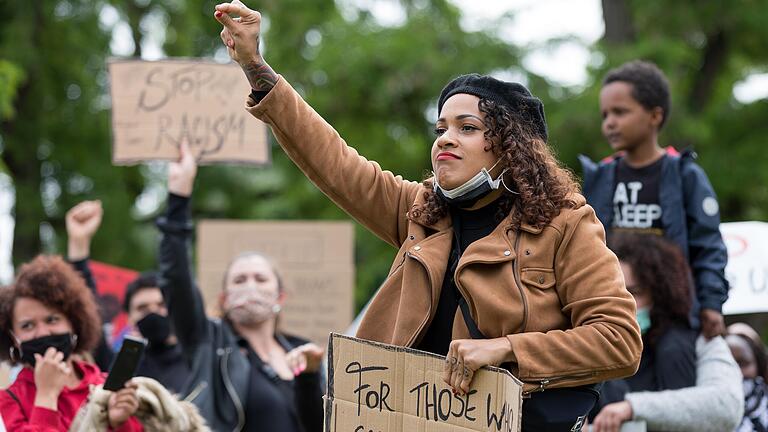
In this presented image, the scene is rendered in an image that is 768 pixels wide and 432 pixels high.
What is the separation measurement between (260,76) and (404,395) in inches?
38.2

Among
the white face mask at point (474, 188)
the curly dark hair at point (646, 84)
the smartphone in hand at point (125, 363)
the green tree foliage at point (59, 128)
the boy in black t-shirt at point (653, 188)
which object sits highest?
the green tree foliage at point (59, 128)

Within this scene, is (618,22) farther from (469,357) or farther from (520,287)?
(469,357)

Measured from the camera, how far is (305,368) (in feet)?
18.4

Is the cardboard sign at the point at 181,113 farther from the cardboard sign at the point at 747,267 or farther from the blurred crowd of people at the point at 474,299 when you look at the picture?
the cardboard sign at the point at 747,267

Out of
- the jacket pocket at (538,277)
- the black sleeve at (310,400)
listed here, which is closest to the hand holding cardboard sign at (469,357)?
the jacket pocket at (538,277)

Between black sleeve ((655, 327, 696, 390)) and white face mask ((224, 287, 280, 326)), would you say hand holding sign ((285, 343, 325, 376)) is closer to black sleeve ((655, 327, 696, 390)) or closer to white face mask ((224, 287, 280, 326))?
white face mask ((224, 287, 280, 326))

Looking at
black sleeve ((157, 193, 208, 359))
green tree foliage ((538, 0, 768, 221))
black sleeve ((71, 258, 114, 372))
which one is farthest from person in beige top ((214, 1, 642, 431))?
green tree foliage ((538, 0, 768, 221))

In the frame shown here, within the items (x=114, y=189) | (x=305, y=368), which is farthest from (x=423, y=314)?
(x=114, y=189)

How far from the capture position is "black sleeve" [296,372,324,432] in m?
5.65

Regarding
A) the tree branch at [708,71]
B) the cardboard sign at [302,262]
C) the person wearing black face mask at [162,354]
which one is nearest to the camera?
the person wearing black face mask at [162,354]

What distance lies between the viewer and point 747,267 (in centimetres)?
664

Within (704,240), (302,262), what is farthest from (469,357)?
(302,262)

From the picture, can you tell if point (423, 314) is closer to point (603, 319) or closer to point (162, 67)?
point (603, 319)

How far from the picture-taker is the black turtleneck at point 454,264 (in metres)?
3.64
